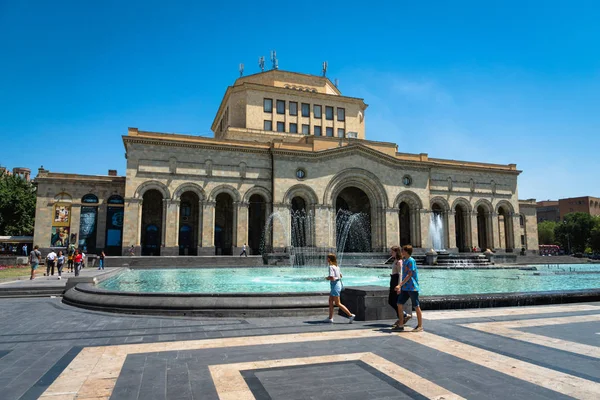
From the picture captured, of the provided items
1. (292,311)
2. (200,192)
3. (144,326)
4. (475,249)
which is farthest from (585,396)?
(475,249)

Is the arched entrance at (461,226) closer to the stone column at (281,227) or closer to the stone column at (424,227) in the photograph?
the stone column at (424,227)

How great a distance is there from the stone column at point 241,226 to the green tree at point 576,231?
72.9 metres

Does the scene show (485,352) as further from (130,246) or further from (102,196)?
(102,196)

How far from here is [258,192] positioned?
39.9 metres

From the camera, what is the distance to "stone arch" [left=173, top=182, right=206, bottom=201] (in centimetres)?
3738

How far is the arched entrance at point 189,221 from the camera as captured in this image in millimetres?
41019

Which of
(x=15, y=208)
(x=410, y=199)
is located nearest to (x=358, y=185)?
(x=410, y=199)

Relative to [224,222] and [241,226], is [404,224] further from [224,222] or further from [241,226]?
[224,222]

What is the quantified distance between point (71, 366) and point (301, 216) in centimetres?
3669

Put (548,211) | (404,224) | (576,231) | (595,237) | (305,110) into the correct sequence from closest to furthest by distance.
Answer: (305,110)
(404,224)
(595,237)
(576,231)
(548,211)

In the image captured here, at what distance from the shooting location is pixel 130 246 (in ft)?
117

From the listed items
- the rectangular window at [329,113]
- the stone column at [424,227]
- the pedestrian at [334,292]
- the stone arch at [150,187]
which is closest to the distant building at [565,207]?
the stone column at [424,227]

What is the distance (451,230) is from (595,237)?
153 feet

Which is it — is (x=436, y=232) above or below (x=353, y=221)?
below
